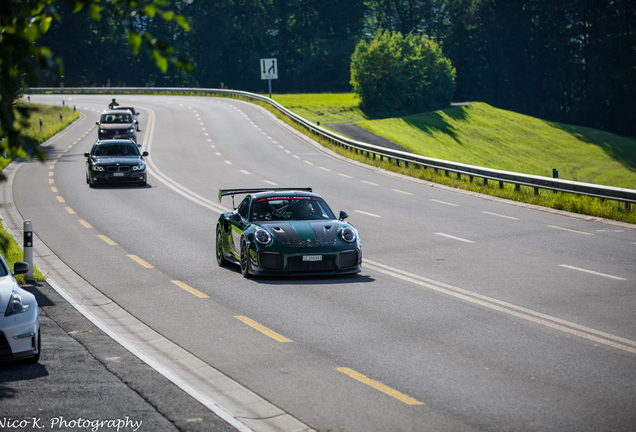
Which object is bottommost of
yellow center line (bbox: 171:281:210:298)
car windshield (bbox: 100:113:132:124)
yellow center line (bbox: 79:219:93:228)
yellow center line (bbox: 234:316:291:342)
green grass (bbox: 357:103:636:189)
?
green grass (bbox: 357:103:636:189)

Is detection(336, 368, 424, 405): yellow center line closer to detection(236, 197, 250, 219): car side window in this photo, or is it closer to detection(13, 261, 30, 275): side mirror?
detection(13, 261, 30, 275): side mirror

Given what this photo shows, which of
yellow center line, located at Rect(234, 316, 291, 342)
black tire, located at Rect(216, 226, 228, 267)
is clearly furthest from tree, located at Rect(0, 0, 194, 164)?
black tire, located at Rect(216, 226, 228, 267)

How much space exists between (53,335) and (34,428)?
129 inches

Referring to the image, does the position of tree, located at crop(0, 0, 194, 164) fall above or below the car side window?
above

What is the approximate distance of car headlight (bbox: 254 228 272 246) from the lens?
12.1 metres

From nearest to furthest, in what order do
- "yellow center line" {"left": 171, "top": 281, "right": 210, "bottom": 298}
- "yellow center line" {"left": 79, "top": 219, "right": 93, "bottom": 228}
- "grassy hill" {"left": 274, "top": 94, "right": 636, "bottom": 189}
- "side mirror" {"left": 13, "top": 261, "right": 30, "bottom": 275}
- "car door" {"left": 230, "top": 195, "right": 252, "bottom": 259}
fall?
"side mirror" {"left": 13, "top": 261, "right": 30, "bottom": 275}
"yellow center line" {"left": 171, "top": 281, "right": 210, "bottom": 298}
"car door" {"left": 230, "top": 195, "right": 252, "bottom": 259}
"yellow center line" {"left": 79, "top": 219, "right": 93, "bottom": 228}
"grassy hill" {"left": 274, "top": 94, "right": 636, "bottom": 189}

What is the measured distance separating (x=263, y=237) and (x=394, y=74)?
67704 millimetres

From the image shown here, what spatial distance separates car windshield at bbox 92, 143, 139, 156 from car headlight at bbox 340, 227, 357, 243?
1652 centimetres

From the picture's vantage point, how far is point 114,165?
26.3m

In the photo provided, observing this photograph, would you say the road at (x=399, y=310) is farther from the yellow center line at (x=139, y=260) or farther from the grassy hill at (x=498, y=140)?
the grassy hill at (x=498, y=140)

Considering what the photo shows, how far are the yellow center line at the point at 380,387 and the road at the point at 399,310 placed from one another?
0.02 metres

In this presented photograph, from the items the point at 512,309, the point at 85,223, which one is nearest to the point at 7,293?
the point at 512,309

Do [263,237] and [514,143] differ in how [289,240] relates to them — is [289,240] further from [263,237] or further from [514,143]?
[514,143]

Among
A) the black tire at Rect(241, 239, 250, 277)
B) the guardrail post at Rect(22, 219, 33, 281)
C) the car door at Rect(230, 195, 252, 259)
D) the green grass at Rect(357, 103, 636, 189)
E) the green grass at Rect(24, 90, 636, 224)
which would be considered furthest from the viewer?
the green grass at Rect(24, 90, 636, 224)
